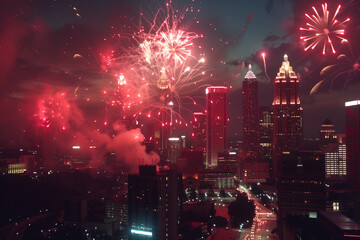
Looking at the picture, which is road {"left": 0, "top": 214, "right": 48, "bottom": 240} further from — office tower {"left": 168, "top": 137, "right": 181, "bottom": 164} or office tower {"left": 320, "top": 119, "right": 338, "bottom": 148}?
office tower {"left": 320, "top": 119, "right": 338, "bottom": 148}

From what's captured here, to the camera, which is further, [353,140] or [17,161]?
[17,161]

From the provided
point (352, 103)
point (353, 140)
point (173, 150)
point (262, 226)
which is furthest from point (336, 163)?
point (262, 226)

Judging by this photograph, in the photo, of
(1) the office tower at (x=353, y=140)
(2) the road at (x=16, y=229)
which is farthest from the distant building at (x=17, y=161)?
(1) the office tower at (x=353, y=140)

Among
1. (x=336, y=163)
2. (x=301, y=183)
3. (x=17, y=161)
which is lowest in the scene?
(x=336, y=163)

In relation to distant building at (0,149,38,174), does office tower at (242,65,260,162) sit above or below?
above

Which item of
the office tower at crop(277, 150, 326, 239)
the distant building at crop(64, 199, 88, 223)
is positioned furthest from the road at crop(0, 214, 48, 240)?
the office tower at crop(277, 150, 326, 239)

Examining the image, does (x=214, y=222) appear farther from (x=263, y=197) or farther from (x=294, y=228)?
(x=263, y=197)

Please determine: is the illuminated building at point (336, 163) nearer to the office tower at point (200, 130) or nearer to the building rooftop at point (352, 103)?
the building rooftop at point (352, 103)

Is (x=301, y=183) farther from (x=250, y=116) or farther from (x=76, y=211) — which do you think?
(x=250, y=116)
